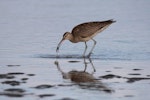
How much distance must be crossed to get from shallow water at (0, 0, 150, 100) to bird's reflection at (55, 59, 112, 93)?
18mm

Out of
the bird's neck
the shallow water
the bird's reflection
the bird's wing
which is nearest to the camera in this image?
the shallow water

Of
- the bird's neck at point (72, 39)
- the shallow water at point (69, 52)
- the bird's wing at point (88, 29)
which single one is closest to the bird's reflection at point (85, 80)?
the shallow water at point (69, 52)

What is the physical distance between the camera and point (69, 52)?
15312 millimetres

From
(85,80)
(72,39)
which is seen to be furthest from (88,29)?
(85,80)

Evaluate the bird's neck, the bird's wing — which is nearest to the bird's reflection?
the bird's neck

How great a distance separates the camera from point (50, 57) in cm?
1457

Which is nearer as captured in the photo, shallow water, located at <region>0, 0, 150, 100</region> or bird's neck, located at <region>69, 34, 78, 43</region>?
shallow water, located at <region>0, 0, 150, 100</region>

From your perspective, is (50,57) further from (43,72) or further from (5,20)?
(5,20)

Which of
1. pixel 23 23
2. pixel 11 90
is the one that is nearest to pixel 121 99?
pixel 11 90

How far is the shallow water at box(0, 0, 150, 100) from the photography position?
10.8 meters

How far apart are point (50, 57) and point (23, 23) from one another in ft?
19.0

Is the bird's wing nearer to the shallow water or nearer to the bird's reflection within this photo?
the shallow water

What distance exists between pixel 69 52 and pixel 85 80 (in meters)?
3.56

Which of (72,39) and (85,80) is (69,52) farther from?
(85,80)
